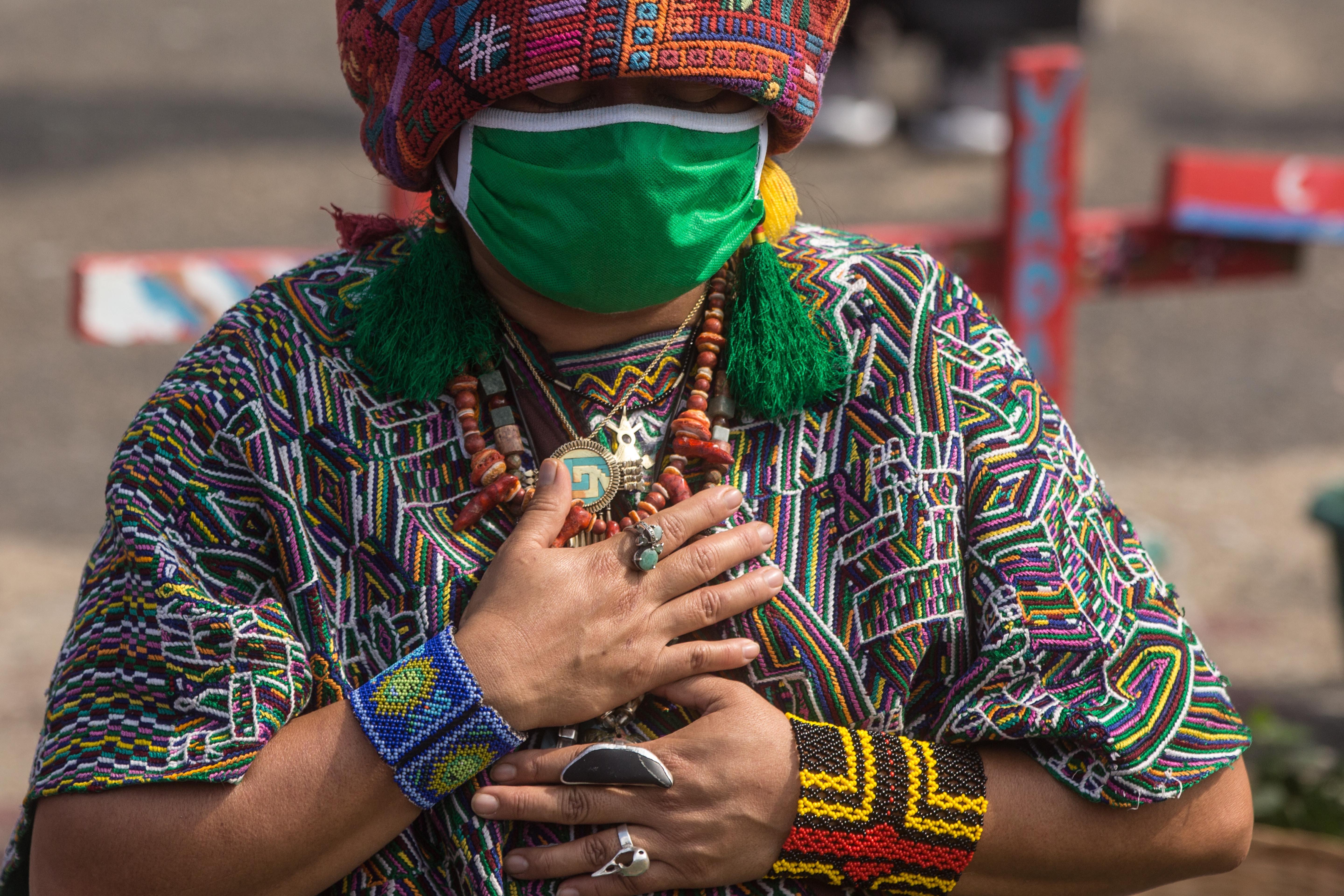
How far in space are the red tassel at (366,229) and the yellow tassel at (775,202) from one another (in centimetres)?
48

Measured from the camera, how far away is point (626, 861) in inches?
65.1

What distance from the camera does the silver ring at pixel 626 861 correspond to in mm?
1647

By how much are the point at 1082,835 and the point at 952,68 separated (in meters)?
8.28

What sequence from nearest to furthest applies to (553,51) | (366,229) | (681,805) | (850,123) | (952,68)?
(553,51), (681,805), (366,229), (952,68), (850,123)

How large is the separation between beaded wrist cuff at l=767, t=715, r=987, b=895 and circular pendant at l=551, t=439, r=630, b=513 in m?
0.35

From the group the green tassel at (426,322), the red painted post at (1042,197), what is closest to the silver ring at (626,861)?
the green tassel at (426,322)

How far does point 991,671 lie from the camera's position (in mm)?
1693

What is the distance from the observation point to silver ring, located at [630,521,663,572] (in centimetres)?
165

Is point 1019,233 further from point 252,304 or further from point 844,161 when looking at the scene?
point 844,161

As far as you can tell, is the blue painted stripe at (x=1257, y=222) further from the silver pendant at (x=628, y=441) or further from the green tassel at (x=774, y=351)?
the silver pendant at (x=628, y=441)

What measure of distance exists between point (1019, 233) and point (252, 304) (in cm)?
226

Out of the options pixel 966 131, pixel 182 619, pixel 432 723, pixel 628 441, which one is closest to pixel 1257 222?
pixel 628 441

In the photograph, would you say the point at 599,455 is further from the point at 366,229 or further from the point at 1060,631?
the point at 1060,631

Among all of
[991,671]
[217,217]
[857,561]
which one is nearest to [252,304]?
[857,561]
